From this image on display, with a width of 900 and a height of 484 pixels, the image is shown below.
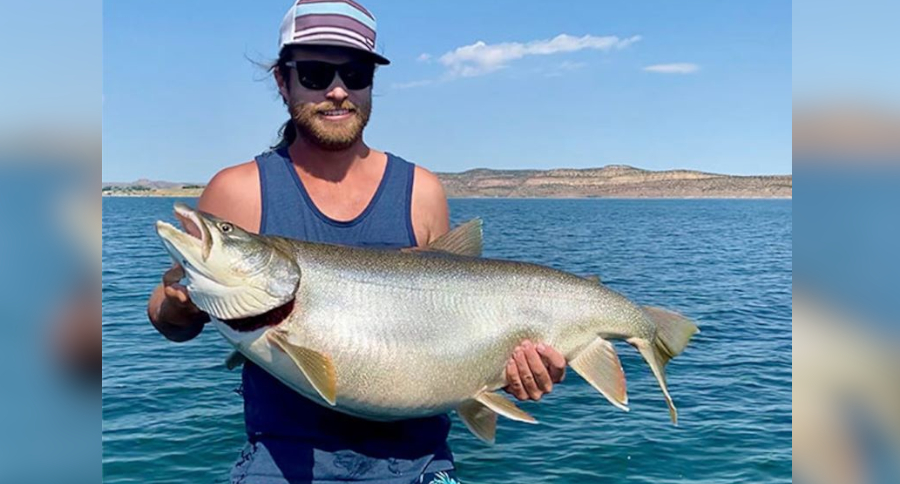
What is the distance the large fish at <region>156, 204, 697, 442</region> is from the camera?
3475 millimetres

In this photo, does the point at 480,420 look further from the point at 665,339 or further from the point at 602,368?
the point at 665,339

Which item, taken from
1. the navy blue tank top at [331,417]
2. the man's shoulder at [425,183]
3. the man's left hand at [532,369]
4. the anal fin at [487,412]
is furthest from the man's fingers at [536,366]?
the man's shoulder at [425,183]

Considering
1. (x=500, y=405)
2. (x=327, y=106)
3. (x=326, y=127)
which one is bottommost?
(x=500, y=405)

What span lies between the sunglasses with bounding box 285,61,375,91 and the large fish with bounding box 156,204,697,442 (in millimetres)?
869

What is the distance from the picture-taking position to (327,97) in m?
4.08

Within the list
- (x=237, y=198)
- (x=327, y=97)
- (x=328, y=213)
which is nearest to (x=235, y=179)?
(x=237, y=198)

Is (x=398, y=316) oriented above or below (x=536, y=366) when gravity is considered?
above

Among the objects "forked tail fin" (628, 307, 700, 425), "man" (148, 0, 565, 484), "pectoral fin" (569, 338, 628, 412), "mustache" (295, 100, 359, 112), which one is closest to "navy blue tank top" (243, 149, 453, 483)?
"man" (148, 0, 565, 484)

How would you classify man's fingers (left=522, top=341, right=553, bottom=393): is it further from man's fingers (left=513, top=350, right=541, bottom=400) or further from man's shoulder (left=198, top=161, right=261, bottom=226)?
man's shoulder (left=198, top=161, right=261, bottom=226)

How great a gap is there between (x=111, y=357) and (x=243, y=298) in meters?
16.1

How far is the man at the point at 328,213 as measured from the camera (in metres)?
3.82

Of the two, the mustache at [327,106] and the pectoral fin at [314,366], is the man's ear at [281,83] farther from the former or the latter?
the pectoral fin at [314,366]

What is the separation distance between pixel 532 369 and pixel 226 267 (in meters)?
1.48

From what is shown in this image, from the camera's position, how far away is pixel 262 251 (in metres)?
3.54
